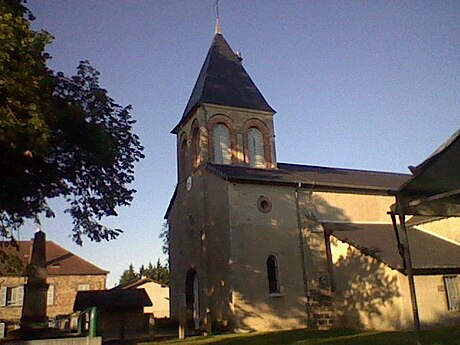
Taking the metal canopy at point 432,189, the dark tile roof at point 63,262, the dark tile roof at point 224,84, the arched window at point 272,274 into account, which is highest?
the dark tile roof at point 224,84

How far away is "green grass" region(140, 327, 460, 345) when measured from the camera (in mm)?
14156

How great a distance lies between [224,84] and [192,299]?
12.1 metres

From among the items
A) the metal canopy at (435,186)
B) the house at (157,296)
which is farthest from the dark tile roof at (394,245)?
the house at (157,296)

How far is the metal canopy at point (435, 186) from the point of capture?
8.37 metres

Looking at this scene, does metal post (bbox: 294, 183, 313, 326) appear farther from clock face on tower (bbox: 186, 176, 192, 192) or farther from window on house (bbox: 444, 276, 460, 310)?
clock face on tower (bbox: 186, 176, 192, 192)

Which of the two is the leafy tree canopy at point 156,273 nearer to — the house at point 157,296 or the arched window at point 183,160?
the house at point 157,296

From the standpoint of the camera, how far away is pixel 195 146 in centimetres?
2525

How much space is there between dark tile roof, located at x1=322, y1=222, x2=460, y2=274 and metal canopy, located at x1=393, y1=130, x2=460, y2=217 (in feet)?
29.6

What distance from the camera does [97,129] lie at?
593 inches

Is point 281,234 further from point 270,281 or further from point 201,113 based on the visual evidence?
point 201,113

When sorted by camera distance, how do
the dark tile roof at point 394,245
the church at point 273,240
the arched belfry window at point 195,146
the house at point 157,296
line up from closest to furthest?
the dark tile roof at point 394,245 < the church at point 273,240 < the arched belfry window at point 195,146 < the house at point 157,296

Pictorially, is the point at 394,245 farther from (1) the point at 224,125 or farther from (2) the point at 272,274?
(1) the point at 224,125

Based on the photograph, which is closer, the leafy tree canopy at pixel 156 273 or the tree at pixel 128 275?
the leafy tree canopy at pixel 156 273

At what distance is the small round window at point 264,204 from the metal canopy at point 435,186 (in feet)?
38.4
